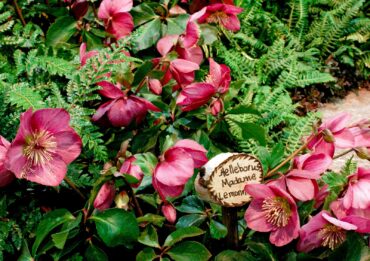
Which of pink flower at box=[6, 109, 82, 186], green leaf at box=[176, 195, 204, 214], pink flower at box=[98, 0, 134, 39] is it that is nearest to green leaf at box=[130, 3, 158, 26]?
pink flower at box=[98, 0, 134, 39]

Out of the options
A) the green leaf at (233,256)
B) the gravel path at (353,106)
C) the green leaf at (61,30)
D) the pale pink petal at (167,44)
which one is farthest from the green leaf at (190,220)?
the gravel path at (353,106)

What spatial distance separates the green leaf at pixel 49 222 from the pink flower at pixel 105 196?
0.27 feet

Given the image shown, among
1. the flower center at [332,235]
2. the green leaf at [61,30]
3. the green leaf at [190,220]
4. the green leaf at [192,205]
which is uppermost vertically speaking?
the flower center at [332,235]

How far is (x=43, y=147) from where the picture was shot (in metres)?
1.51

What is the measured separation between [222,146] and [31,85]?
0.64m

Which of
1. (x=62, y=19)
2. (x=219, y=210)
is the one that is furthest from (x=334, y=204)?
(x=62, y=19)

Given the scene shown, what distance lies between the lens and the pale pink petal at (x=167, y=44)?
214 centimetres

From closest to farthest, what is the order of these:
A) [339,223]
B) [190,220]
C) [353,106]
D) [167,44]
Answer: [339,223], [190,220], [167,44], [353,106]

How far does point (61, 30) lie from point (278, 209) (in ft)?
3.67

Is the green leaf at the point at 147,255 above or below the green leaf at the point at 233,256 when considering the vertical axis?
below

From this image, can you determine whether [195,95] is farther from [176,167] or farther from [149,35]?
[149,35]

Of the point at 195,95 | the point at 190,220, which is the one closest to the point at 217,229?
the point at 190,220

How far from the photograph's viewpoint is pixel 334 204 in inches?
62.1

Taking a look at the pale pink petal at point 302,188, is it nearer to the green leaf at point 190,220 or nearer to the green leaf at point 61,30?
the green leaf at point 190,220
